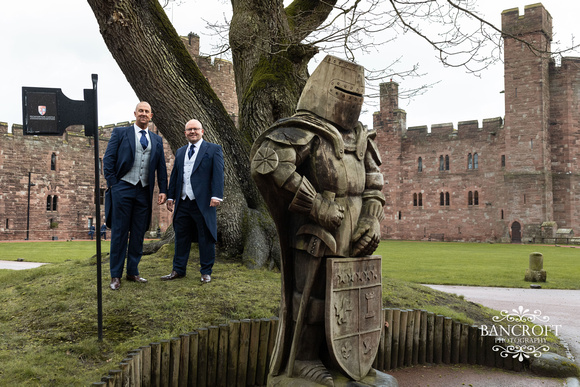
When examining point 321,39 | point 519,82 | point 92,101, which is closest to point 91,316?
point 92,101

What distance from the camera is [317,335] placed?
3.41m

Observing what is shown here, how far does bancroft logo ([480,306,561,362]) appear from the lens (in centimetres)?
500

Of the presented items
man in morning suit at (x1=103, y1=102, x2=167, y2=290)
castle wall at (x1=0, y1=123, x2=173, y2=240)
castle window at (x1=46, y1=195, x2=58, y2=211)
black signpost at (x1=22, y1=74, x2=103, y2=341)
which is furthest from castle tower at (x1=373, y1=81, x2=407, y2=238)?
black signpost at (x1=22, y1=74, x2=103, y2=341)

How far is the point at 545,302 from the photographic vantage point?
8.61 meters

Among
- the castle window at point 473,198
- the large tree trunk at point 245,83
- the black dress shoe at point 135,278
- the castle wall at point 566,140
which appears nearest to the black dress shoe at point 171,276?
the black dress shoe at point 135,278

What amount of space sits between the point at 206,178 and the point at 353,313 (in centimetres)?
304

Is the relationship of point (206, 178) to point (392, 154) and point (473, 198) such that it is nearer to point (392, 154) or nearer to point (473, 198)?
point (473, 198)

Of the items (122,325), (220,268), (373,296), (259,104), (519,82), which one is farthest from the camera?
(519,82)

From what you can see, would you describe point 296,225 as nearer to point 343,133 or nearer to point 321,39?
point 343,133

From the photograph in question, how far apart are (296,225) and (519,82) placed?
3569 centimetres

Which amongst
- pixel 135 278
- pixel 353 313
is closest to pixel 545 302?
pixel 353 313

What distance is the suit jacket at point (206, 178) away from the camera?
579cm

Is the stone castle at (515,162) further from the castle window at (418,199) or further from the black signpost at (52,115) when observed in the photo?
the black signpost at (52,115)

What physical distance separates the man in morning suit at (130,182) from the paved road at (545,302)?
16.6 feet
